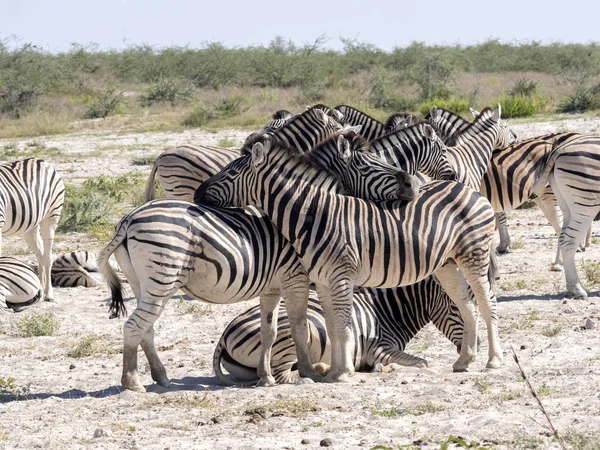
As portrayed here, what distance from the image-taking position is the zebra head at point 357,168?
27.2 feet

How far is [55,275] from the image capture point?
41.3 ft

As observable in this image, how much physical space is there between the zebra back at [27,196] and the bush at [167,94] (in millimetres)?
23615

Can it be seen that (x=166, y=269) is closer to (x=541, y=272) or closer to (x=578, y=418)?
(x=578, y=418)

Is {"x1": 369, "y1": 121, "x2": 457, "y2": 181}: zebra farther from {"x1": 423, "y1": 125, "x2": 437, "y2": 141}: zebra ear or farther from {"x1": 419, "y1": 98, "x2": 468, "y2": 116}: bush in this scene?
{"x1": 419, "y1": 98, "x2": 468, "y2": 116}: bush

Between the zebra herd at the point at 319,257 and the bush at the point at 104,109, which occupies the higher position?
the bush at the point at 104,109

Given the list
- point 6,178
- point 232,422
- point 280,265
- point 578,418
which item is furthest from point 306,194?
point 6,178

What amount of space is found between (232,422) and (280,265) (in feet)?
5.11

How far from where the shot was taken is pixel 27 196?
11.5m

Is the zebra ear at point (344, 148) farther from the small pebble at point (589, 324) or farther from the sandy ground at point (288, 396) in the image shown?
the small pebble at point (589, 324)

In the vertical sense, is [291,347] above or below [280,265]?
below

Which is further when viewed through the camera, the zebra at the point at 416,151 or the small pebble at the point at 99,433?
the zebra at the point at 416,151

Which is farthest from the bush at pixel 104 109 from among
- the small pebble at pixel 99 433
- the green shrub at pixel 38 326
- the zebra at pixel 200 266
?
the small pebble at pixel 99 433

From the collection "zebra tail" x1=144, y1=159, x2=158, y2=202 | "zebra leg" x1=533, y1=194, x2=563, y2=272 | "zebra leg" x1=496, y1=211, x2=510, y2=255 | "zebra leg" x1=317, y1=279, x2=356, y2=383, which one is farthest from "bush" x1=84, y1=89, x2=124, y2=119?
"zebra leg" x1=317, y1=279, x2=356, y2=383

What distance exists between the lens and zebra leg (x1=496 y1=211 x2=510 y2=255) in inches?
516
